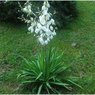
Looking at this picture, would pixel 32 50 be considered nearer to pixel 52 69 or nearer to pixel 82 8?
pixel 52 69

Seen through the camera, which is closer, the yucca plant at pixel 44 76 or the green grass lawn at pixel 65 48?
the yucca plant at pixel 44 76

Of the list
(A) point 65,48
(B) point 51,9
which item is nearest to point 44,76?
(A) point 65,48

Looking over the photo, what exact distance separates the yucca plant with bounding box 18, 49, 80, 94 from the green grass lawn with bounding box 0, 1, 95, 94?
0.32 metres

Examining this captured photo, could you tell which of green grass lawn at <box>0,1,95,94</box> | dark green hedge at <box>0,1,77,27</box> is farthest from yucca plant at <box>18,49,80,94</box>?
dark green hedge at <box>0,1,77,27</box>

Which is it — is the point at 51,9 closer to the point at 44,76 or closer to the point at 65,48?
the point at 65,48

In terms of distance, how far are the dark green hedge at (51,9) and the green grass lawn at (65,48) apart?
9.3 inches

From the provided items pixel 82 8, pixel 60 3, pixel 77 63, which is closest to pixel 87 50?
pixel 77 63

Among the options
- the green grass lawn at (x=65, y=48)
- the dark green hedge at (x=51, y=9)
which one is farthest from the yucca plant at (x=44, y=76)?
the dark green hedge at (x=51, y=9)

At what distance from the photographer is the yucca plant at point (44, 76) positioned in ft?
22.9

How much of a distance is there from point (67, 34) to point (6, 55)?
6.76ft

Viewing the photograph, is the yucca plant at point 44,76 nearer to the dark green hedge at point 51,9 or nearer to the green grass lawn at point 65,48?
the green grass lawn at point 65,48

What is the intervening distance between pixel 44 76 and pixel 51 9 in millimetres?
3146

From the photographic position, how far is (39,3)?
32.0 feet

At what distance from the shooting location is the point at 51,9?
9.61m
